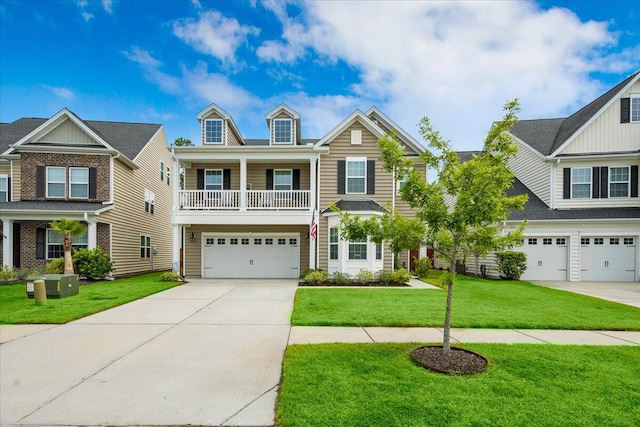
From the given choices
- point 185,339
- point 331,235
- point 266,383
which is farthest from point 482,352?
point 331,235

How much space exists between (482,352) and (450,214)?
2.35m

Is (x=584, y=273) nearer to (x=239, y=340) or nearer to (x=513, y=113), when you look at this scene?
(x=513, y=113)

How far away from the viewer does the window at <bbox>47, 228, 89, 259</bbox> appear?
51.4 ft

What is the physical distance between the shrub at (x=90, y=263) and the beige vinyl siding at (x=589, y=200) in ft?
73.4

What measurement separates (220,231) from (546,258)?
1650 cm

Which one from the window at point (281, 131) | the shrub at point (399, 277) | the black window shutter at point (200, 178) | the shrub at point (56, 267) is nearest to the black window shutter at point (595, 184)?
the shrub at point (399, 277)

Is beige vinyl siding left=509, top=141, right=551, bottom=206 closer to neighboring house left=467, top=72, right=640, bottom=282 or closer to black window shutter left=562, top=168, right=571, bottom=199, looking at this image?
neighboring house left=467, top=72, right=640, bottom=282

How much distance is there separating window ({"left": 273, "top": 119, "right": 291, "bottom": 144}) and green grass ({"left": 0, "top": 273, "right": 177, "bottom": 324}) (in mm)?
8774

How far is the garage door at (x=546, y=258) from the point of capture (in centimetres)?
1631

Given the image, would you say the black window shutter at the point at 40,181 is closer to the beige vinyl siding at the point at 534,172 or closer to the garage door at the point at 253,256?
the garage door at the point at 253,256

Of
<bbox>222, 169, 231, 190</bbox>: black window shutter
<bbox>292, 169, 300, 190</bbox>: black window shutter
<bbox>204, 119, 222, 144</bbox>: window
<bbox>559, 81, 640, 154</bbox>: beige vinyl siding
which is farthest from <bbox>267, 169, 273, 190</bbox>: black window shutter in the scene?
<bbox>559, 81, 640, 154</bbox>: beige vinyl siding

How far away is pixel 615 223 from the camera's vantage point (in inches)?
616

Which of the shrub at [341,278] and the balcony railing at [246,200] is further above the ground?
the balcony railing at [246,200]

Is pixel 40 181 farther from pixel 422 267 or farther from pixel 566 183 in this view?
pixel 566 183
